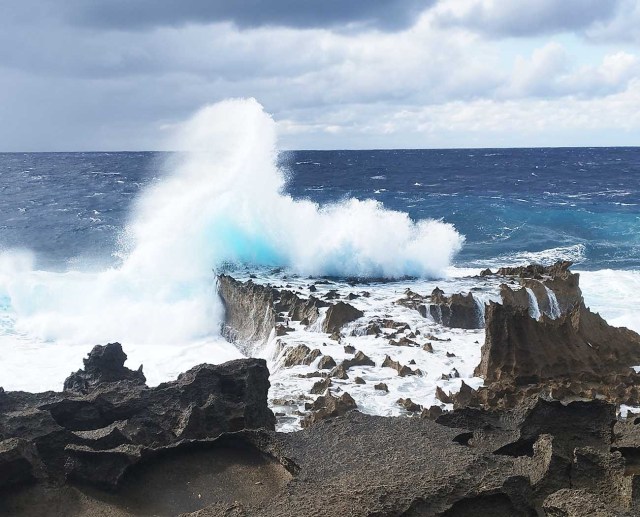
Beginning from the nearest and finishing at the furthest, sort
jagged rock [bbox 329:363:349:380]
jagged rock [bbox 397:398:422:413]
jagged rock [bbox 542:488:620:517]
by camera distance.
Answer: jagged rock [bbox 542:488:620:517] < jagged rock [bbox 397:398:422:413] < jagged rock [bbox 329:363:349:380]

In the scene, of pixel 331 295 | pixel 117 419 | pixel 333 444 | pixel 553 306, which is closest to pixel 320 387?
pixel 117 419

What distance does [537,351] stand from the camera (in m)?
12.2

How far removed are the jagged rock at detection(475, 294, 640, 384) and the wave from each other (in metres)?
7.86

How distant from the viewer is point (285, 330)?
50.1 feet

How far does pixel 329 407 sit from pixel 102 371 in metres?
3.27

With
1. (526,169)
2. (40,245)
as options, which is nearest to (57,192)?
(40,245)

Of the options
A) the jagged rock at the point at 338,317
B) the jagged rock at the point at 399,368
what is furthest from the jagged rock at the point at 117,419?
the jagged rock at the point at 338,317

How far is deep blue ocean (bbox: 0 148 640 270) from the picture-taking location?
31.3m

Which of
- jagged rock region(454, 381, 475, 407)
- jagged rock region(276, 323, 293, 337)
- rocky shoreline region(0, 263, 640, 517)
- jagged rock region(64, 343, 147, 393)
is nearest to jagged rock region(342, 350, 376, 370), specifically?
rocky shoreline region(0, 263, 640, 517)

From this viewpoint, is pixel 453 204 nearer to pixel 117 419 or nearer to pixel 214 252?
pixel 214 252

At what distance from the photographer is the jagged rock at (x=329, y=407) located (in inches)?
404

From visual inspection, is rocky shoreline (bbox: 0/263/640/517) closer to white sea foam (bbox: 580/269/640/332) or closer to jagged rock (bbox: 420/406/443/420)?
jagged rock (bbox: 420/406/443/420)

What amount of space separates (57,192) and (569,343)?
48.4 metres

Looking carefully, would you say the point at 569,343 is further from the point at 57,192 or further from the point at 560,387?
the point at 57,192
